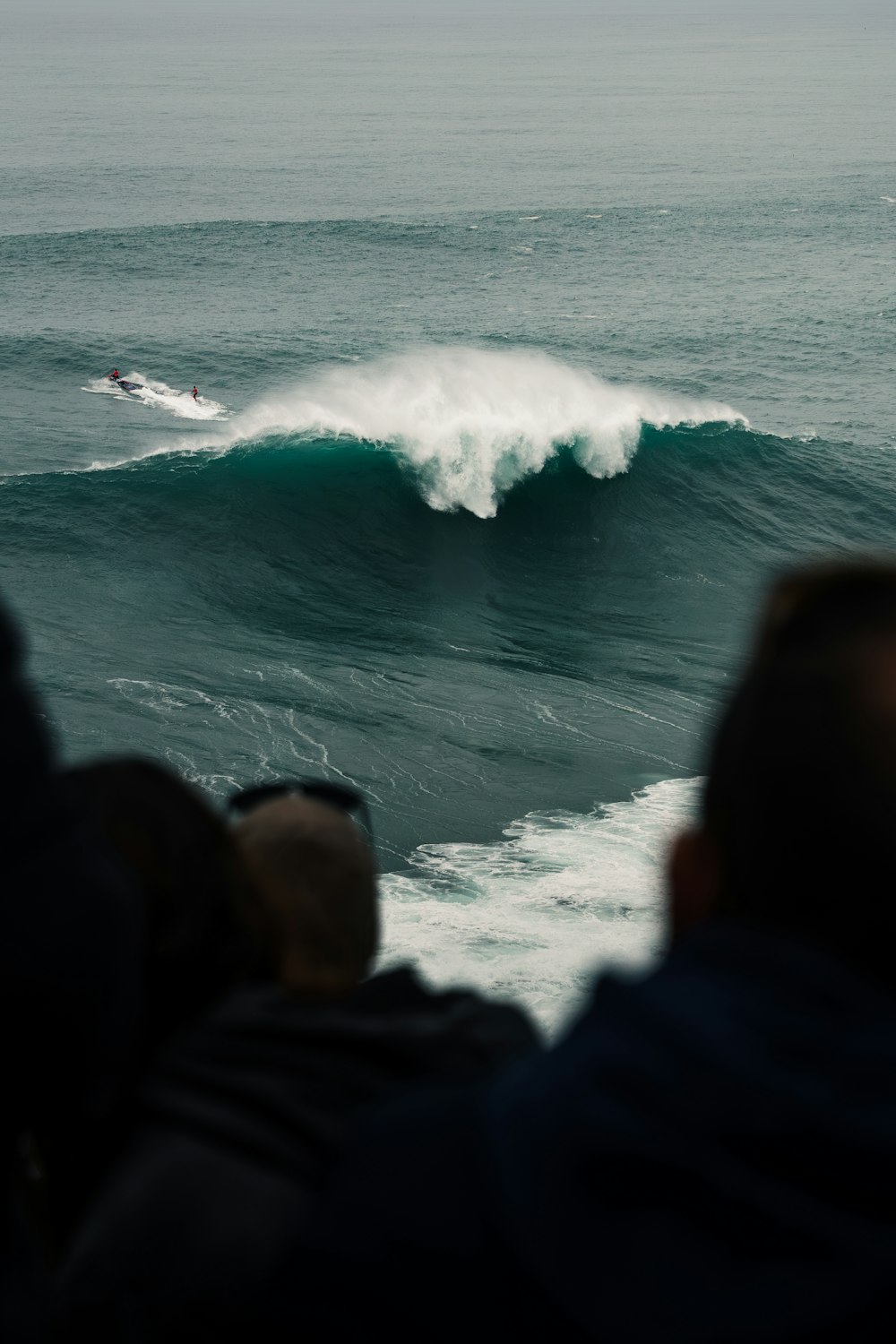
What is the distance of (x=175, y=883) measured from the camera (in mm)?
1117

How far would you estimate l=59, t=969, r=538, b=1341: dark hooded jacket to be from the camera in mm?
925

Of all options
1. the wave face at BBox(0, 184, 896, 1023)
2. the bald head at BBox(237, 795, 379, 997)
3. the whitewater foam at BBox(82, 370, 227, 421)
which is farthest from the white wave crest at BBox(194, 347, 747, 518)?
the bald head at BBox(237, 795, 379, 997)

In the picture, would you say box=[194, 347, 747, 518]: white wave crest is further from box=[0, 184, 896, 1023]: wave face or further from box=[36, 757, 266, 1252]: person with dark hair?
box=[36, 757, 266, 1252]: person with dark hair

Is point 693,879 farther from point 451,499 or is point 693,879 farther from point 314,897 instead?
point 451,499

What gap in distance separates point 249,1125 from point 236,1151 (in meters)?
0.02

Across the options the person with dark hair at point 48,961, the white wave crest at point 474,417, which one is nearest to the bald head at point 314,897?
the person with dark hair at point 48,961

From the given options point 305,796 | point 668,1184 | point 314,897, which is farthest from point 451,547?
point 668,1184

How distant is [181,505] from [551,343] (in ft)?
62.3

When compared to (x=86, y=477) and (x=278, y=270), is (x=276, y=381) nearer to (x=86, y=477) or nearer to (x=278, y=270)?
(x=86, y=477)

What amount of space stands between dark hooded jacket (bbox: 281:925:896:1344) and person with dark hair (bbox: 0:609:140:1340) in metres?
0.22

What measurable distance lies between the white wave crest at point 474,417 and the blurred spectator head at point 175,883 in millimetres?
17633

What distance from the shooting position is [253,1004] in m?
1.08

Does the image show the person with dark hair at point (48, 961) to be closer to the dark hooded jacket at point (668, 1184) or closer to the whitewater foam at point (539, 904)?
the dark hooded jacket at point (668, 1184)

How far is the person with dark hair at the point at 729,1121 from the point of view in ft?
2.61
